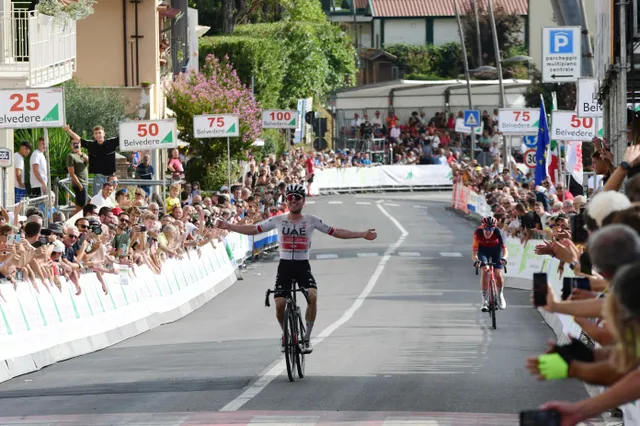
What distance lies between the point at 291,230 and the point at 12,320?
3.17m

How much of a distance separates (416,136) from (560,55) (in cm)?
4241

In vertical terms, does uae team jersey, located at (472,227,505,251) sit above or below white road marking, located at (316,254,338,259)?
above

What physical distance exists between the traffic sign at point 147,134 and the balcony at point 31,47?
229cm

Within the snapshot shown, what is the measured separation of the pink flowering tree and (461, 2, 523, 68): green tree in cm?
4599

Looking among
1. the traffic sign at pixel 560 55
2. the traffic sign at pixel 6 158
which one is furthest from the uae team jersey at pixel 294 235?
the traffic sign at pixel 560 55

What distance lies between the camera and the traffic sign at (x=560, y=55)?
98.6 feet

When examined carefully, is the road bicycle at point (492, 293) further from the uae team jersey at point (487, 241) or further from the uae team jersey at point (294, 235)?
the uae team jersey at point (294, 235)

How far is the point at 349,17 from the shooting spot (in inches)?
4237

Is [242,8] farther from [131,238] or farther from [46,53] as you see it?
[131,238]

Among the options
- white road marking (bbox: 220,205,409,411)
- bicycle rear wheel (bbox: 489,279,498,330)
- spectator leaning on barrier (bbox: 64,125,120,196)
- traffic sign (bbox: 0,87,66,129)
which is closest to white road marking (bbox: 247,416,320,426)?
white road marking (bbox: 220,205,409,411)

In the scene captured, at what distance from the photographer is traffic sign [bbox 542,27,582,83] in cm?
3006

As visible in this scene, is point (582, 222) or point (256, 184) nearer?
point (582, 222)

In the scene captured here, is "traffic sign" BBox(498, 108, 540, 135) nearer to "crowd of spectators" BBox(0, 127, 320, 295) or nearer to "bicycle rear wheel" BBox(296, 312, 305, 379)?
"crowd of spectators" BBox(0, 127, 320, 295)

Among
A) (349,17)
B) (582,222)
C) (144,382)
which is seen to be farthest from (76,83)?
(349,17)
